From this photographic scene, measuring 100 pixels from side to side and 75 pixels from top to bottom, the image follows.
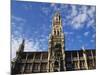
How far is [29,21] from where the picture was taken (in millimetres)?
1883

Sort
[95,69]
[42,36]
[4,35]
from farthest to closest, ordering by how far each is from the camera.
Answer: [95,69]
[42,36]
[4,35]

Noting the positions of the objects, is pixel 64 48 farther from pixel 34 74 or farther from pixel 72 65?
pixel 34 74

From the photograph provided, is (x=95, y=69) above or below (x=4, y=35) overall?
below

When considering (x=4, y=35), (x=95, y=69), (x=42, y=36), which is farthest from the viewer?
(x=95, y=69)

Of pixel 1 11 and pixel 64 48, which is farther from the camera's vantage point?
pixel 64 48

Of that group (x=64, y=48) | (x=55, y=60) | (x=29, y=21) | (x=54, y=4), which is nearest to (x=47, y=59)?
(x=55, y=60)

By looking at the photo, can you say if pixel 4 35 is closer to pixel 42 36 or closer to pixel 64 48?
pixel 42 36

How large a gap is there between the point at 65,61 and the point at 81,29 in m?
0.36

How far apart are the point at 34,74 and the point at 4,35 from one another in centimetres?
46

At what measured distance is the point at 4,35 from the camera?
1.79 metres
